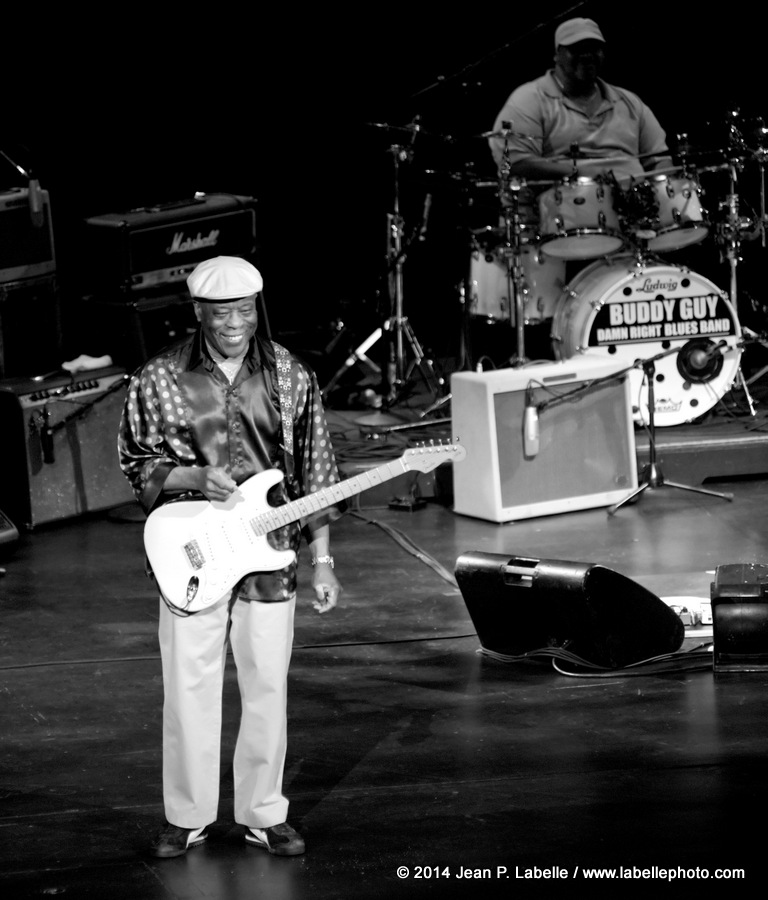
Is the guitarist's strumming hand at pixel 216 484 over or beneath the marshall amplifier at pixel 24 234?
beneath

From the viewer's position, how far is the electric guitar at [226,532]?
396cm

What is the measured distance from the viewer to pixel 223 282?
13.0 feet

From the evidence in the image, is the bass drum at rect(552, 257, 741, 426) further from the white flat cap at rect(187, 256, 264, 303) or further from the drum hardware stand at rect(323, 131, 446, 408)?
the white flat cap at rect(187, 256, 264, 303)

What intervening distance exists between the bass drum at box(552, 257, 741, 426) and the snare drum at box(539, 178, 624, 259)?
20 centimetres

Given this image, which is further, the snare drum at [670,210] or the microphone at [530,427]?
the snare drum at [670,210]

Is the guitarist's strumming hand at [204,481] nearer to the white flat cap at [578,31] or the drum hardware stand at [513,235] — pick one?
the drum hardware stand at [513,235]

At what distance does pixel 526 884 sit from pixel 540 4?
7.02 meters

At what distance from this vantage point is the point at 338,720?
17.0 ft

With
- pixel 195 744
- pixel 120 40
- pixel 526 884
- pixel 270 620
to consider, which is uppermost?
pixel 120 40

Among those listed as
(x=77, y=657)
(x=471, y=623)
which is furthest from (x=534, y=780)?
(x=77, y=657)

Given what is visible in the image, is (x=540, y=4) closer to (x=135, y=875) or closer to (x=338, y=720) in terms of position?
(x=338, y=720)

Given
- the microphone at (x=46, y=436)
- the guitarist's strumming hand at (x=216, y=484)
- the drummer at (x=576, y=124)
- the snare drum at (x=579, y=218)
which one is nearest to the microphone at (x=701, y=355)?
the snare drum at (x=579, y=218)

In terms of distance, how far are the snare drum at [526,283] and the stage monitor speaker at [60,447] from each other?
7.41 feet

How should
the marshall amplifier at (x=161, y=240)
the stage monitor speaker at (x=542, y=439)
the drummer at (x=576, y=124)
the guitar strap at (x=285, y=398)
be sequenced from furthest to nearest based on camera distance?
the drummer at (x=576, y=124)
the marshall amplifier at (x=161, y=240)
the stage monitor speaker at (x=542, y=439)
the guitar strap at (x=285, y=398)
